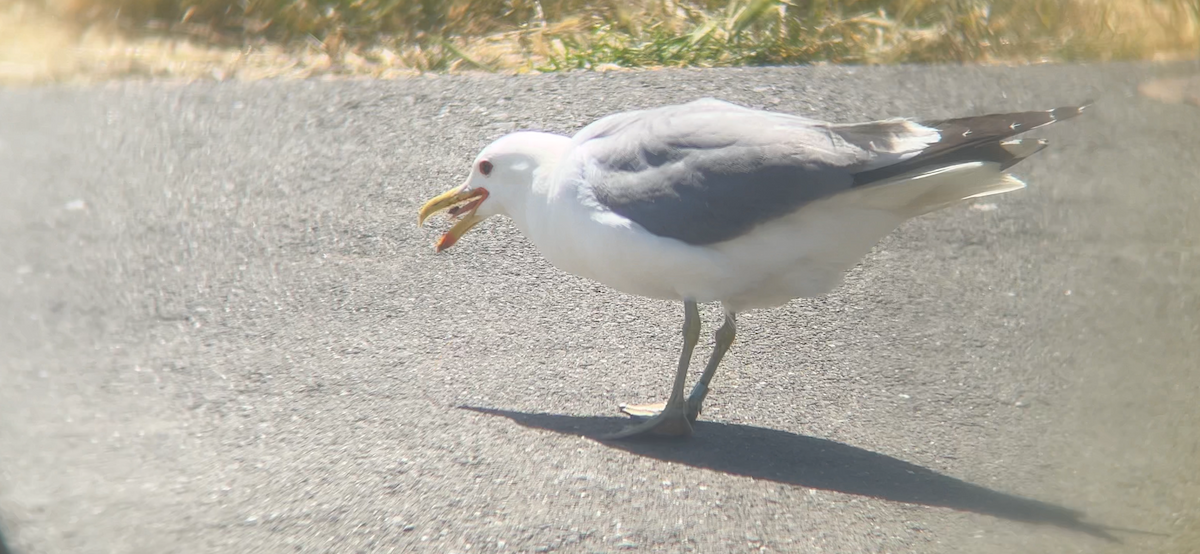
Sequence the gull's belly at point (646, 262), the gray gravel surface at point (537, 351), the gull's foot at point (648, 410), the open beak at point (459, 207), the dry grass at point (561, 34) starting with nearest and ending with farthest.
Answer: the dry grass at point (561, 34) < the gray gravel surface at point (537, 351) < the gull's belly at point (646, 262) < the gull's foot at point (648, 410) < the open beak at point (459, 207)

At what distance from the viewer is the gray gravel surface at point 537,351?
2.16 m

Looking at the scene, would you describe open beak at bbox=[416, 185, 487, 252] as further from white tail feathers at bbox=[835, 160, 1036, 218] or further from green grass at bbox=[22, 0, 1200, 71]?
white tail feathers at bbox=[835, 160, 1036, 218]

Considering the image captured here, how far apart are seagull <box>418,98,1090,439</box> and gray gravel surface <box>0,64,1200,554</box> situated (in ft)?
1.10

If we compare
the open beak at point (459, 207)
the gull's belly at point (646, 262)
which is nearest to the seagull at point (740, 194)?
the gull's belly at point (646, 262)

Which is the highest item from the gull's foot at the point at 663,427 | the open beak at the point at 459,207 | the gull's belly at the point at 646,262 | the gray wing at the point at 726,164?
the gray wing at the point at 726,164

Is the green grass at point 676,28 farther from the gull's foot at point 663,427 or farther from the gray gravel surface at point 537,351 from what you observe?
the gull's foot at point 663,427

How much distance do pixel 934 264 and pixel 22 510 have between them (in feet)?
9.55

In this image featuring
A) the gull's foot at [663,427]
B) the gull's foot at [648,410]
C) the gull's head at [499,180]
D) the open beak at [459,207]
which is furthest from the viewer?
the open beak at [459,207]

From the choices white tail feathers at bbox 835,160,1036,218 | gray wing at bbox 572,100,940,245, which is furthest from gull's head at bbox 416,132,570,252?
white tail feathers at bbox 835,160,1036,218

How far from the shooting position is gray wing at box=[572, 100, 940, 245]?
2.38m

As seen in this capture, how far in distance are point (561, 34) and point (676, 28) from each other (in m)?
0.55

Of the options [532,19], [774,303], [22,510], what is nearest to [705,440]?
[774,303]

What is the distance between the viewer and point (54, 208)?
3.14 meters

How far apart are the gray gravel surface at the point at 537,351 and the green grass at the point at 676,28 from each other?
0.52 ft
